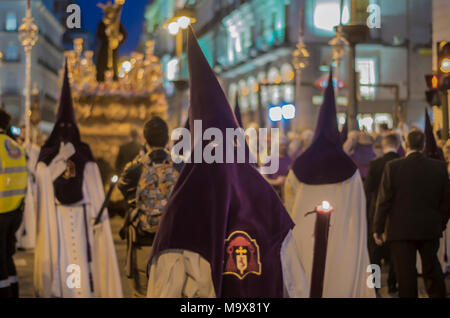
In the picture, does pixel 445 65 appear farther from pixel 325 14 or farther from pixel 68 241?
pixel 325 14

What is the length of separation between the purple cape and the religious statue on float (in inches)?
629

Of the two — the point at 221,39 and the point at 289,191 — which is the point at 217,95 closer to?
the point at 289,191

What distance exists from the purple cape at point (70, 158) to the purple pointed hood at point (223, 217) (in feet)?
14.6

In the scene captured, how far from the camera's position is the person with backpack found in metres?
5.76

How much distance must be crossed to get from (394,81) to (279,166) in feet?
107

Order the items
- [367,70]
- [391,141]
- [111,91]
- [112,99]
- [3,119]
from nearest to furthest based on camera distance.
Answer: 1. [3,119]
2. [391,141]
3. [111,91]
4. [112,99]
5. [367,70]

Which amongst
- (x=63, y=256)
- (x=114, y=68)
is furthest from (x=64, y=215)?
(x=114, y=68)

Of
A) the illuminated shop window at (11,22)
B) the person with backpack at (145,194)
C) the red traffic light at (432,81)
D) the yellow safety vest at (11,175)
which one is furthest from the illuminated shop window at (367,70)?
the illuminated shop window at (11,22)

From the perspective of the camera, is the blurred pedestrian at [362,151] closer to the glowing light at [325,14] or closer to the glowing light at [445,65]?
the glowing light at [445,65]

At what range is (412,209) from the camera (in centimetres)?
728

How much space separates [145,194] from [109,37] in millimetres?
18904

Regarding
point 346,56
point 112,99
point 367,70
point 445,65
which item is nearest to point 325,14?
point 346,56

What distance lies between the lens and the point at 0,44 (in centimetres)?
7800

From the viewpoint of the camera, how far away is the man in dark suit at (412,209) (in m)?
7.27
